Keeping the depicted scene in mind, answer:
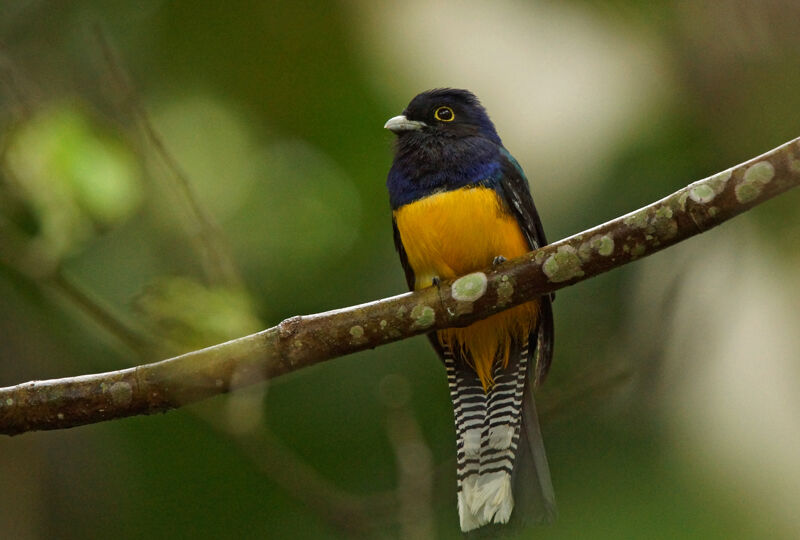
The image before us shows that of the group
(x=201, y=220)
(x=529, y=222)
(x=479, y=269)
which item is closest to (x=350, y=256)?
(x=529, y=222)

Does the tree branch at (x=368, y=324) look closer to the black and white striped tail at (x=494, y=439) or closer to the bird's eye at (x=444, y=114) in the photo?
the black and white striped tail at (x=494, y=439)

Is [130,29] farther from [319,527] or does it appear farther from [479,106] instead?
[319,527]

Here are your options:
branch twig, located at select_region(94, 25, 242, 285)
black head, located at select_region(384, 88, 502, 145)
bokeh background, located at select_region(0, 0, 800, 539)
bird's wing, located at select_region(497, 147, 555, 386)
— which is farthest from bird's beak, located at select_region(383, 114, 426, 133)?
branch twig, located at select_region(94, 25, 242, 285)

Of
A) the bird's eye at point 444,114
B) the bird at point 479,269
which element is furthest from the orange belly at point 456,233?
the bird's eye at point 444,114

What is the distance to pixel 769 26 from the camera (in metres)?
3.88

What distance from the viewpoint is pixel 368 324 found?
317 cm

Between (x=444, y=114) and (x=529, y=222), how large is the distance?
683 millimetres

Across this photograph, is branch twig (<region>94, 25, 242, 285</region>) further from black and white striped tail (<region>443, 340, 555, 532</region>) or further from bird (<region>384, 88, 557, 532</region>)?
black and white striped tail (<region>443, 340, 555, 532</region>)

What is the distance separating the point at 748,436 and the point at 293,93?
3100 millimetres

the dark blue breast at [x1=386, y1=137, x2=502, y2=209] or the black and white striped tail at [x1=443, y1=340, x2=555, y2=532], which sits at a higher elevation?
the dark blue breast at [x1=386, y1=137, x2=502, y2=209]

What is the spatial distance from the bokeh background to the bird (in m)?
0.20

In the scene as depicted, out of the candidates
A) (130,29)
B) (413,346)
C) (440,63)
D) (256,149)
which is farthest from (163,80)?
(413,346)

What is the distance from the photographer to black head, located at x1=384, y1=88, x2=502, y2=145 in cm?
436

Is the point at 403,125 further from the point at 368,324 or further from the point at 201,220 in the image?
the point at 368,324
